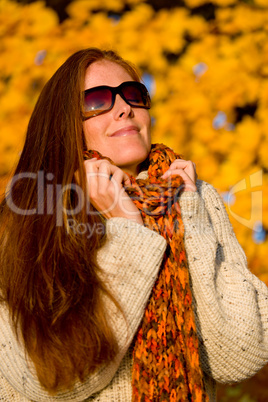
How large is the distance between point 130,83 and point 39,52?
1754 millimetres

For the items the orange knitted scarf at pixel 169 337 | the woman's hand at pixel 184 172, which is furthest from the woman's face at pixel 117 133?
the orange knitted scarf at pixel 169 337

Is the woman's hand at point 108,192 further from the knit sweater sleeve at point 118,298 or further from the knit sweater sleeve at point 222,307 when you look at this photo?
the knit sweater sleeve at point 222,307

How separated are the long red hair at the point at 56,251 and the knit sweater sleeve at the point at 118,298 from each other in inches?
1.3

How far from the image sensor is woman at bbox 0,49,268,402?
138 centimetres

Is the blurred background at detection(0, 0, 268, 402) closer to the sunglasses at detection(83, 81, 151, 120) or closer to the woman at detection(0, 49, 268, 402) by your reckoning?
the sunglasses at detection(83, 81, 151, 120)

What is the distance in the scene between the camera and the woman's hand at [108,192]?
5.00 feet

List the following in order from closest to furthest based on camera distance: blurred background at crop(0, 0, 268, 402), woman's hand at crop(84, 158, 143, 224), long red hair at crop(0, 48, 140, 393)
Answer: long red hair at crop(0, 48, 140, 393)
woman's hand at crop(84, 158, 143, 224)
blurred background at crop(0, 0, 268, 402)

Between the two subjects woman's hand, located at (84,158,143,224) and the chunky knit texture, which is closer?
the chunky knit texture

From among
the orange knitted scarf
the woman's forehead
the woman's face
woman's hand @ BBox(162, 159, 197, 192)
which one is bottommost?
the orange knitted scarf

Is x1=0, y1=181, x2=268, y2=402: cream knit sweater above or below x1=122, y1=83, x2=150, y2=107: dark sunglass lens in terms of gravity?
below

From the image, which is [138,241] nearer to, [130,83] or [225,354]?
[225,354]

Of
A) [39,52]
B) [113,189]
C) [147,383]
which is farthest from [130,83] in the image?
[39,52]

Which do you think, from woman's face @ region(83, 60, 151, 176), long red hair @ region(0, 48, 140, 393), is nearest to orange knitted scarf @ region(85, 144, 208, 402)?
long red hair @ region(0, 48, 140, 393)

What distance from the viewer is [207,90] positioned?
3355 mm
